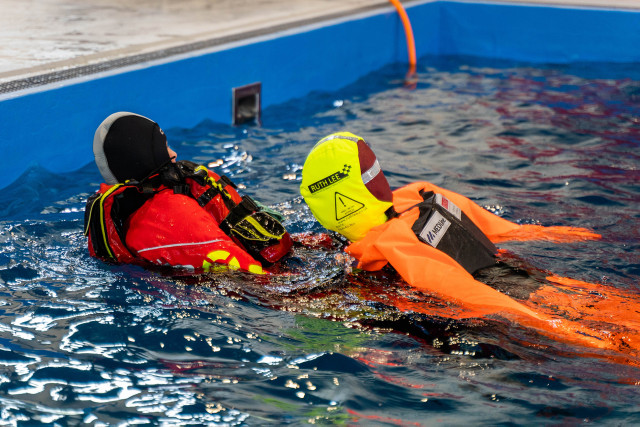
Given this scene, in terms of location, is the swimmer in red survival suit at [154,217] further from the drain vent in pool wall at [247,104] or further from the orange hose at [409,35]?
the orange hose at [409,35]

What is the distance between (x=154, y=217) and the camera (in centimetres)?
344

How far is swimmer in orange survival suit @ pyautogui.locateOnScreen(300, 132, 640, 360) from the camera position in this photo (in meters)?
3.04

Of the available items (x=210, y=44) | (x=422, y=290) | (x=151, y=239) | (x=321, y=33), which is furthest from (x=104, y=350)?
(x=321, y=33)

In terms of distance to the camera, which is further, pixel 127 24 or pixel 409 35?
pixel 409 35

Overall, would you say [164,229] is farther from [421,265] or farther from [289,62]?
[289,62]

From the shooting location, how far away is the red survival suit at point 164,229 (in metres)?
3.41

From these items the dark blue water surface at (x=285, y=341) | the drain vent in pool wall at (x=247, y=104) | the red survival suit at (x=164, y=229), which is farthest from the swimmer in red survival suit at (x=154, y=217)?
the drain vent in pool wall at (x=247, y=104)

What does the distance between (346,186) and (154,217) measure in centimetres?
91

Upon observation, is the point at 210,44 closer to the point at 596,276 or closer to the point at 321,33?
the point at 321,33

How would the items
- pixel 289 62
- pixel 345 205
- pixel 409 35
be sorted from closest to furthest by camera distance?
pixel 345 205 < pixel 289 62 < pixel 409 35

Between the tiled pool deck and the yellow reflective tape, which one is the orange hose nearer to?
the tiled pool deck

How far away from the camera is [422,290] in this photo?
123 inches

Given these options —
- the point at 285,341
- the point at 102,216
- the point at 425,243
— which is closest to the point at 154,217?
the point at 102,216

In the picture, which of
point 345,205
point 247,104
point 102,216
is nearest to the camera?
point 345,205
